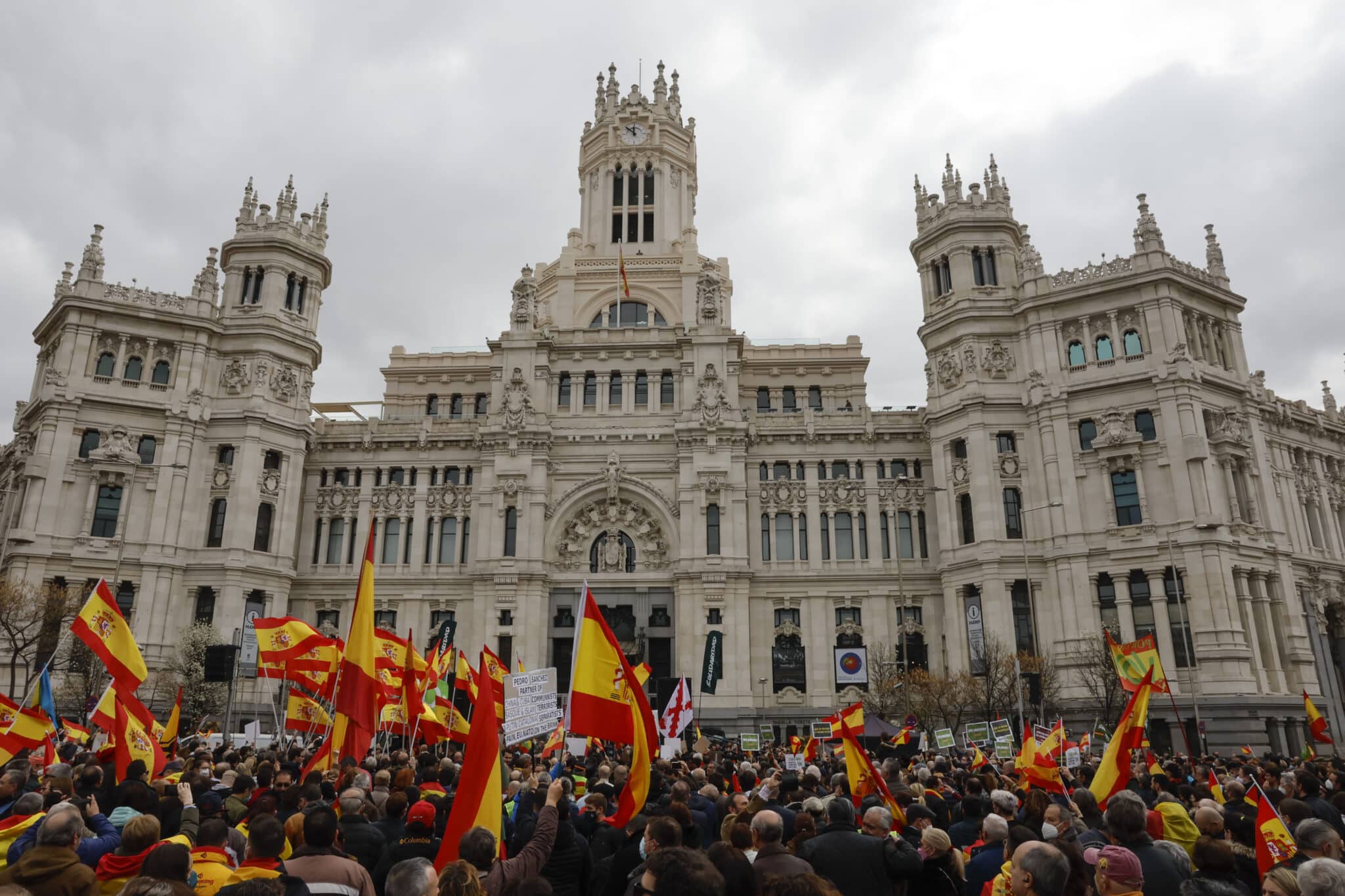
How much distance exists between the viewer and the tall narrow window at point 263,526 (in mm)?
58094

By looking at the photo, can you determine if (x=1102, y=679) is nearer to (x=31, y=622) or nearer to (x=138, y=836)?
(x=138, y=836)

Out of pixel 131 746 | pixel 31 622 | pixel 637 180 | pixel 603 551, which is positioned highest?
pixel 637 180

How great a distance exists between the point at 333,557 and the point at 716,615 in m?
27.3

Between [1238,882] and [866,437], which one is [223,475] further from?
[1238,882]

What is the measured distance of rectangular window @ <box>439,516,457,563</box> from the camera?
61.8 m

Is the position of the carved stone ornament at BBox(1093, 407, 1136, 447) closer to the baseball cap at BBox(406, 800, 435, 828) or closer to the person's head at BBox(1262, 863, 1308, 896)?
the person's head at BBox(1262, 863, 1308, 896)

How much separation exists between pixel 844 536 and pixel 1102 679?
18559mm

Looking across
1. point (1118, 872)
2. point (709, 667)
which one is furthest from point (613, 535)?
point (1118, 872)

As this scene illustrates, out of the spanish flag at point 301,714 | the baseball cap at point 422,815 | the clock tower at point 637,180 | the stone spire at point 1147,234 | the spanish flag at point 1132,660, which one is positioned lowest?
the baseball cap at point 422,815

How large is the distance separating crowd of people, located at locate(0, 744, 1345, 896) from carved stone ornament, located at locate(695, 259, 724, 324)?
50738 mm

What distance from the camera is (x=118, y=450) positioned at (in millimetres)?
55031

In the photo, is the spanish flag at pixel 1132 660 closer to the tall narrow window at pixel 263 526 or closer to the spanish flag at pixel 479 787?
the spanish flag at pixel 479 787

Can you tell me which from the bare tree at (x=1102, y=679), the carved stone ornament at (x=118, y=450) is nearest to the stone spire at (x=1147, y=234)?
the bare tree at (x=1102, y=679)

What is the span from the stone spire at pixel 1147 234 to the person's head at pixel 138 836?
59631 millimetres
